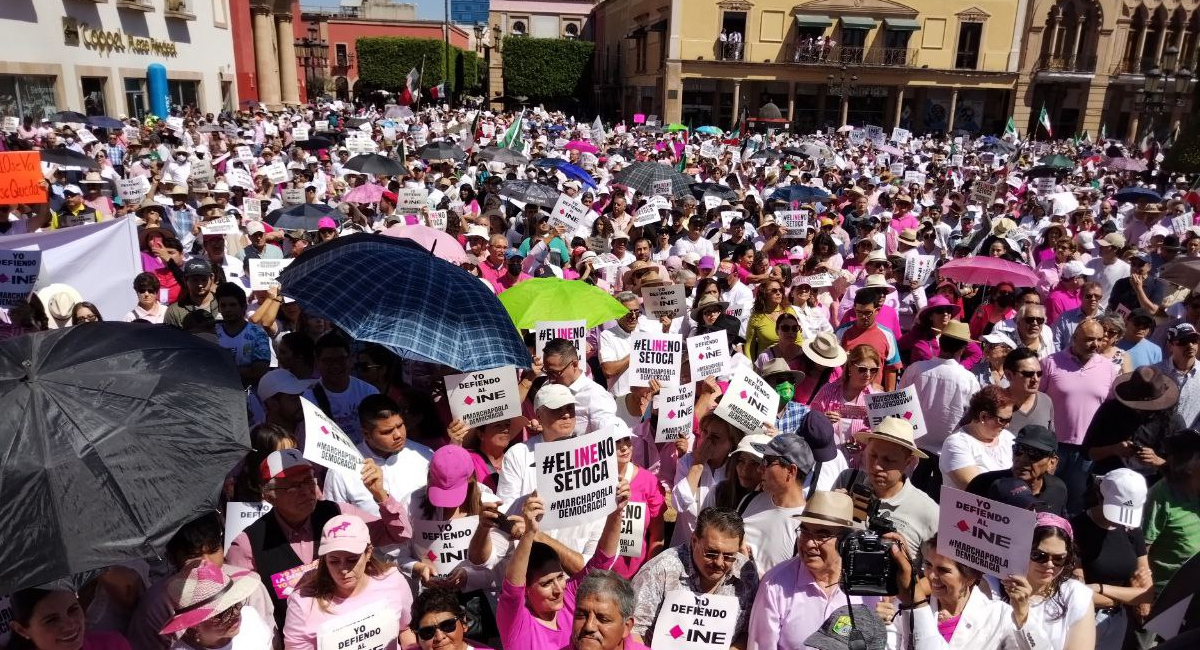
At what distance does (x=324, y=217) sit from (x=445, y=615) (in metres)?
6.94

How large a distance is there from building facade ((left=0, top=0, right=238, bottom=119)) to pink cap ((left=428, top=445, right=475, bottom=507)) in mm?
26599

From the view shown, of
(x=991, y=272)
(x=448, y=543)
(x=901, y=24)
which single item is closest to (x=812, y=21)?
(x=901, y=24)

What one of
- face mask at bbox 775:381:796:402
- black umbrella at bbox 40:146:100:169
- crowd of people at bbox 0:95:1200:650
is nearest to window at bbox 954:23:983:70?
crowd of people at bbox 0:95:1200:650

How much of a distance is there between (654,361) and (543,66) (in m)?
57.7

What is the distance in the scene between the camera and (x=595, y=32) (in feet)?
235

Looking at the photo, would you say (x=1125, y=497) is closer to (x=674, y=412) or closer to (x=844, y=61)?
(x=674, y=412)

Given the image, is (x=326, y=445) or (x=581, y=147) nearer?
(x=326, y=445)

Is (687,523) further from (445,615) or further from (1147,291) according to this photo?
(1147,291)

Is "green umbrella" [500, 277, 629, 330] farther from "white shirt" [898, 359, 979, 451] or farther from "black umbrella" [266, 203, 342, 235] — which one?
"black umbrella" [266, 203, 342, 235]

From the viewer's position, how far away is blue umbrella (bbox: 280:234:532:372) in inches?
172

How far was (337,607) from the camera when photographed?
3.16m

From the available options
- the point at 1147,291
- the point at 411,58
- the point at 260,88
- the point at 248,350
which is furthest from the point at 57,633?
the point at 411,58

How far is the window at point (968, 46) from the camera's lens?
157 feet

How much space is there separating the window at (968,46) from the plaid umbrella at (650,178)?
42030 millimetres
